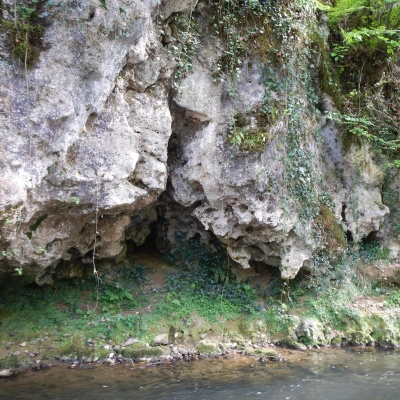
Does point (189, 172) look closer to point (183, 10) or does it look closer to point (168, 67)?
point (168, 67)

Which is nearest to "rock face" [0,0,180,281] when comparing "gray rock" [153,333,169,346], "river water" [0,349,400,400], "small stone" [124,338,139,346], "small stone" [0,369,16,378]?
"small stone" [0,369,16,378]

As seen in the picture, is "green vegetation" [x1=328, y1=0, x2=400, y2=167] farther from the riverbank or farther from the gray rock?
the gray rock

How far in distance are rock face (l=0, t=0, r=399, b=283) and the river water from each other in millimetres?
1995

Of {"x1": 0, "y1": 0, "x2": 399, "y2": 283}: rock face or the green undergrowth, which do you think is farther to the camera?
the green undergrowth

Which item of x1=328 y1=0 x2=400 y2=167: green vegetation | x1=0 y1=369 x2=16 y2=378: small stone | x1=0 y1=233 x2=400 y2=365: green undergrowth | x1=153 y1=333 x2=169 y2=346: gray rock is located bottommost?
x1=0 y1=369 x2=16 y2=378: small stone

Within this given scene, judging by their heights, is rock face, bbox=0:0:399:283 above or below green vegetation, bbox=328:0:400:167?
below

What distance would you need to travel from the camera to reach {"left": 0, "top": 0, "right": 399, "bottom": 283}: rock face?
5328 millimetres

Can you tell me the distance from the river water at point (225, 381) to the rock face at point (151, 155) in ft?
6.54

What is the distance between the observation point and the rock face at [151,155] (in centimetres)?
533

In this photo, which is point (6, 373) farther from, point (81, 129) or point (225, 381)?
point (81, 129)

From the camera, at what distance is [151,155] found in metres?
7.12

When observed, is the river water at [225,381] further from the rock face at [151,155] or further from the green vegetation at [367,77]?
the green vegetation at [367,77]

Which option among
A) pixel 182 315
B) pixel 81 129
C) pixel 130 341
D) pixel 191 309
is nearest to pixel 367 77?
pixel 191 309

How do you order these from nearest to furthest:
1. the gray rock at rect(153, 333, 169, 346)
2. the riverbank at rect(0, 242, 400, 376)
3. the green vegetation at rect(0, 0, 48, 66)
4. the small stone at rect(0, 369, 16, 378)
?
the green vegetation at rect(0, 0, 48, 66)
the small stone at rect(0, 369, 16, 378)
the riverbank at rect(0, 242, 400, 376)
the gray rock at rect(153, 333, 169, 346)
